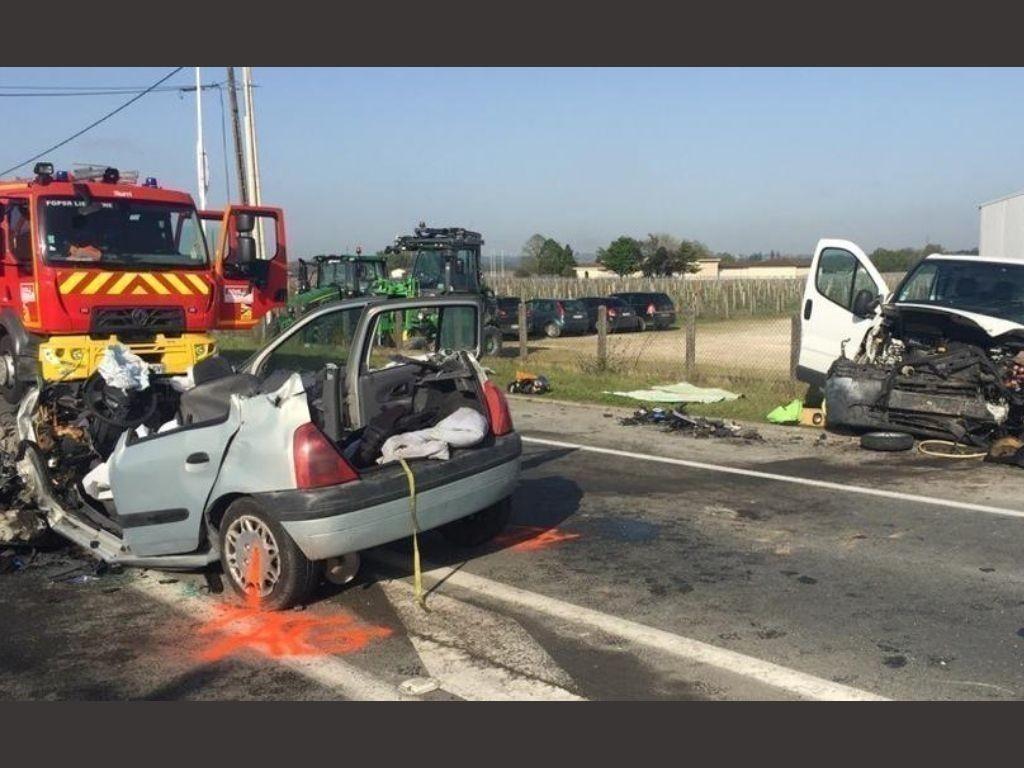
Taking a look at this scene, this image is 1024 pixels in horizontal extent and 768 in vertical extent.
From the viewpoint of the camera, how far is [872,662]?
449 centimetres

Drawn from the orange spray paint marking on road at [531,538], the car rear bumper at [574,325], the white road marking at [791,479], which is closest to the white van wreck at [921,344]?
the white road marking at [791,479]

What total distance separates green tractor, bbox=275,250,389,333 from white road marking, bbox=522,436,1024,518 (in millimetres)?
13128

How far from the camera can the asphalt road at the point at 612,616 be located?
435cm

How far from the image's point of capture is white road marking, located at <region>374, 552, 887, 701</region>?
421 cm

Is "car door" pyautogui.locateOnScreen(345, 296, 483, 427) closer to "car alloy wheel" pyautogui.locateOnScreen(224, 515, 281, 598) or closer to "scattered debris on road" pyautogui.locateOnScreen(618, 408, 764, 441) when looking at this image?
"car alloy wheel" pyautogui.locateOnScreen(224, 515, 281, 598)

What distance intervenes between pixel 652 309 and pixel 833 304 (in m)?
26.8

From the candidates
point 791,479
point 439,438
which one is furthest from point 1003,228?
point 439,438

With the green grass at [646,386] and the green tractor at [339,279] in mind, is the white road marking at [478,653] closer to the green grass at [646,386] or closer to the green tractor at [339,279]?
the green grass at [646,386]

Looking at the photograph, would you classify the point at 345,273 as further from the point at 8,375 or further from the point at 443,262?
the point at 8,375

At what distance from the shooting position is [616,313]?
36656 millimetres

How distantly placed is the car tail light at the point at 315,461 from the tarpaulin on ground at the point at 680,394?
924 centimetres

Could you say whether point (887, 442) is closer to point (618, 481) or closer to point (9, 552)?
point (618, 481)

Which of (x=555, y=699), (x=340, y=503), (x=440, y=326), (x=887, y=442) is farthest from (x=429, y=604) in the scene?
(x=887, y=442)

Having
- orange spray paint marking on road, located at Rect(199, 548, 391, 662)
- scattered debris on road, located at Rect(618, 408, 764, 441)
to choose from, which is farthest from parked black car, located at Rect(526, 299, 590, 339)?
orange spray paint marking on road, located at Rect(199, 548, 391, 662)
